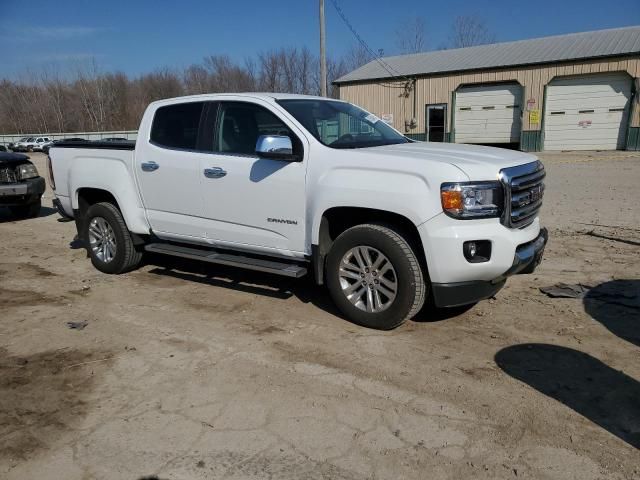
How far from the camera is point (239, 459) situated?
2814 millimetres

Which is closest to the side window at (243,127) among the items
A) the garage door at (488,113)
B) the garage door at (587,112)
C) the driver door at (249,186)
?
the driver door at (249,186)

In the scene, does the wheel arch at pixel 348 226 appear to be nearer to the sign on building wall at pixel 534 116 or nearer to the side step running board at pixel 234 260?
the side step running board at pixel 234 260

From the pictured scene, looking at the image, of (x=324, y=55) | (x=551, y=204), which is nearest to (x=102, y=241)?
(x=551, y=204)

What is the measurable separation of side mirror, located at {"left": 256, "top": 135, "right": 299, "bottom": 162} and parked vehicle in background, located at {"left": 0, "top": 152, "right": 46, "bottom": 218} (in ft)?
24.0

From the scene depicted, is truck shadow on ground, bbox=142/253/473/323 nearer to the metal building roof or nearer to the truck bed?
the truck bed

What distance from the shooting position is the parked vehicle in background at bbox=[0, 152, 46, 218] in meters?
9.78

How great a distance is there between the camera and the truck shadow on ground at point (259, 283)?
16.2ft

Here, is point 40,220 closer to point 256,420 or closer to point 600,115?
point 256,420

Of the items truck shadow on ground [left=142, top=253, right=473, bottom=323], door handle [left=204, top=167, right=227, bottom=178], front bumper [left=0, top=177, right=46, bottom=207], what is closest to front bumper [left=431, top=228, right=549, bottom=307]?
truck shadow on ground [left=142, top=253, right=473, bottom=323]

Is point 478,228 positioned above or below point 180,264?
above

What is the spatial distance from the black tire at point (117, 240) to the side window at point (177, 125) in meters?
1.09

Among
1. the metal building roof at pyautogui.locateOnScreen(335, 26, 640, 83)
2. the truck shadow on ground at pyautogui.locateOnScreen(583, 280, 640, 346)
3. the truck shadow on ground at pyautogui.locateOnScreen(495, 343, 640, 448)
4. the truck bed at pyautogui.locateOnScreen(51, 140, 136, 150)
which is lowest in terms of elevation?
the truck shadow on ground at pyautogui.locateOnScreen(583, 280, 640, 346)

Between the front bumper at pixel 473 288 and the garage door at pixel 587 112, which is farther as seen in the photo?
the garage door at pixel 587 112

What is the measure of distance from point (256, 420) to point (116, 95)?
265 feet
